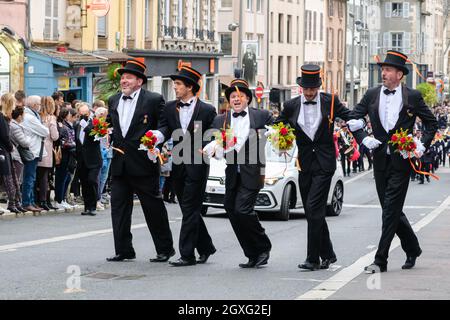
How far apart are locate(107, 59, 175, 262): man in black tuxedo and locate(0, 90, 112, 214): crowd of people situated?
226 inches

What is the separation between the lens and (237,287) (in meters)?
11.0

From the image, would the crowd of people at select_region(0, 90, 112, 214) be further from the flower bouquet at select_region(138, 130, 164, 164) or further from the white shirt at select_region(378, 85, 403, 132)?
the white shirt at select_region(378, 85, 403, 132)

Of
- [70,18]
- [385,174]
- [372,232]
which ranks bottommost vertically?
[372,232]

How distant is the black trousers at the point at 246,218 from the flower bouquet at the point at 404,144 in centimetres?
147

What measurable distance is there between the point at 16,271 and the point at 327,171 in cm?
312

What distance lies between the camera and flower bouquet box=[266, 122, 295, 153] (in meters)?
12.3

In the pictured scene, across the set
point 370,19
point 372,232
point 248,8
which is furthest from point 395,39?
point 372,232

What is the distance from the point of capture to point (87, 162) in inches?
825

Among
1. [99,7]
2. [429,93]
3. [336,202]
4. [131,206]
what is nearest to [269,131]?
[131,206]

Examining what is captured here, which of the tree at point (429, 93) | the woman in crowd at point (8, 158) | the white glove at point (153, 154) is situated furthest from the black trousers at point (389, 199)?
the tree at point (429, 93)

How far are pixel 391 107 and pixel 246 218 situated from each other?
1.78 metres

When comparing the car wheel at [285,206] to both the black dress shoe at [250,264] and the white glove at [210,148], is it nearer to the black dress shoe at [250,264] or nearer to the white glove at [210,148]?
the black dress shoe at [250,264]

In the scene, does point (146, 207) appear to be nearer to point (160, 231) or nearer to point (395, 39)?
point (160, 231)

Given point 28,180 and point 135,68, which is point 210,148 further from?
point 28,180
